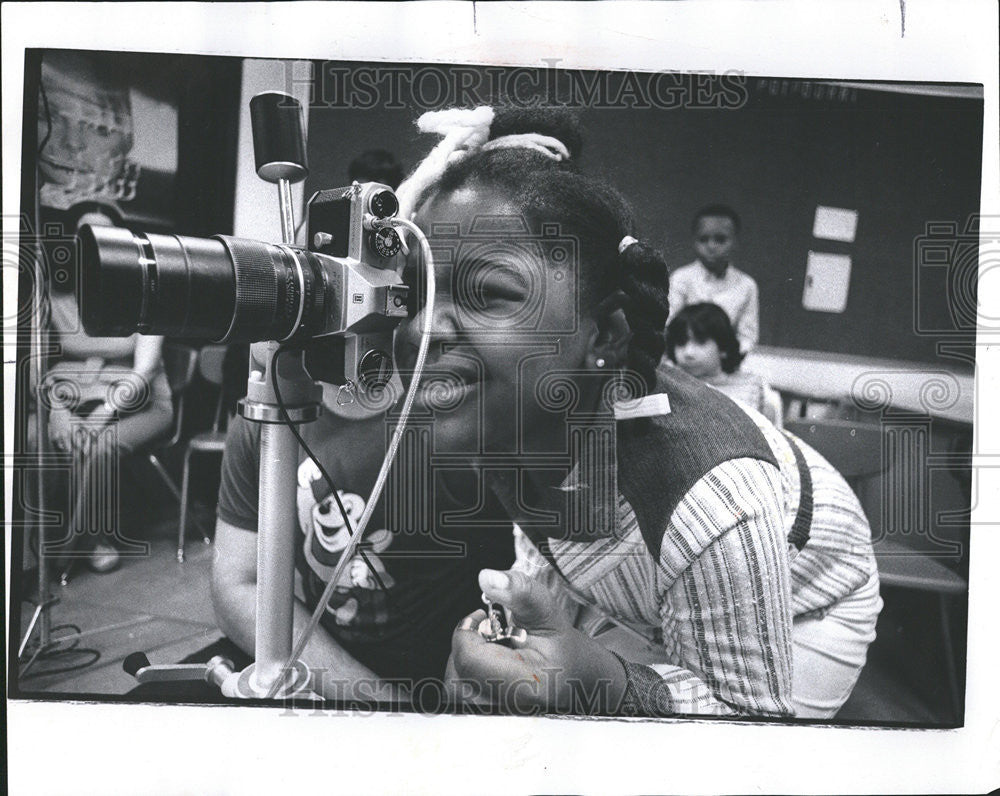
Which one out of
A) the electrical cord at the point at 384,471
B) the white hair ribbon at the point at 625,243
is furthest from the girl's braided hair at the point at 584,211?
the electrical cord at the point at 384,471

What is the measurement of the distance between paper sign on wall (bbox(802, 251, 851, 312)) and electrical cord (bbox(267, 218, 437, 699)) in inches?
19.8

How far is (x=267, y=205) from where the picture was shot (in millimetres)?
998

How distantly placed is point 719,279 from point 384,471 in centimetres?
51

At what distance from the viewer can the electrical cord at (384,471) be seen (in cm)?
92

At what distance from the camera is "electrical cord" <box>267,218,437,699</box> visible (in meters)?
0.92

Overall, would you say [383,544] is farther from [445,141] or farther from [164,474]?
[445,141]

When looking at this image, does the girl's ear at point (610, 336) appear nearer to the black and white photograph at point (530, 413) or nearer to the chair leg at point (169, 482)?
the black and white photograph at point (530, 413)

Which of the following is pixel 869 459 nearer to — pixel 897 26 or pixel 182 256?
pixel 897 26

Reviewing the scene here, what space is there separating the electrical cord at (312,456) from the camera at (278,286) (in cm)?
4

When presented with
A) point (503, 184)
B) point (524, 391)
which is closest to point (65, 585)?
point (524, 391)

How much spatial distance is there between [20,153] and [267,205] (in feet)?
1.13

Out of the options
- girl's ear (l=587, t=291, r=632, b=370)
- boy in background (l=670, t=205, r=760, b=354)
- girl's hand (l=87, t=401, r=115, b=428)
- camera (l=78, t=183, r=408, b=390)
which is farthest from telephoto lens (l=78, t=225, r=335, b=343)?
boy in background (l=670, t=205, r=760, b=354)

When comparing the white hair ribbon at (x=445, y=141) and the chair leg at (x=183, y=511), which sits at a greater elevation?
the white hair ribbon at (x=445, y=141)

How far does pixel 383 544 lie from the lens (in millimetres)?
1016
